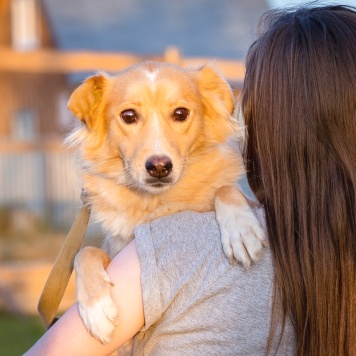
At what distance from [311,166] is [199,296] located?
0.40 meters

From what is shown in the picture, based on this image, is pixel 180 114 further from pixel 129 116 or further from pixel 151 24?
pixel 151 24

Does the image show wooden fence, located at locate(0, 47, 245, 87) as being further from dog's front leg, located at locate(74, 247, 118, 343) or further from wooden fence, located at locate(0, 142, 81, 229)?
dog's front leg, located at locate(74, 247, 118, 343)

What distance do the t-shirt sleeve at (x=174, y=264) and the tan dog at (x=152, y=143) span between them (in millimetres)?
720

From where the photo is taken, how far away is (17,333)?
5.16 m

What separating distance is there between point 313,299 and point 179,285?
0.97ft

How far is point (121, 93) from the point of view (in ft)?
9.29

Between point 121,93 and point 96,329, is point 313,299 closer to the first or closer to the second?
point 96,329

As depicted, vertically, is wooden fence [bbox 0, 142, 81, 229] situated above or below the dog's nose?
below

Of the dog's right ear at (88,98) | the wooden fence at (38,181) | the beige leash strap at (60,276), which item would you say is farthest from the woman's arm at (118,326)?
the wooden fence at (38,181)

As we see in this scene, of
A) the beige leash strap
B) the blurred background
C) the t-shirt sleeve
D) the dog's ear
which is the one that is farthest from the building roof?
the t-shirt sleeve

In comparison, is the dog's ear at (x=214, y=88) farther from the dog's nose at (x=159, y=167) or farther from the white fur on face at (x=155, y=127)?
the dog's nose at (x=159, y=167)

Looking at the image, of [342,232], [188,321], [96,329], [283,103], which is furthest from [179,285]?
[283,103]

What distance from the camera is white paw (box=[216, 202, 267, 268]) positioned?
168cm

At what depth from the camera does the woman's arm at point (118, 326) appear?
168 centimetres
